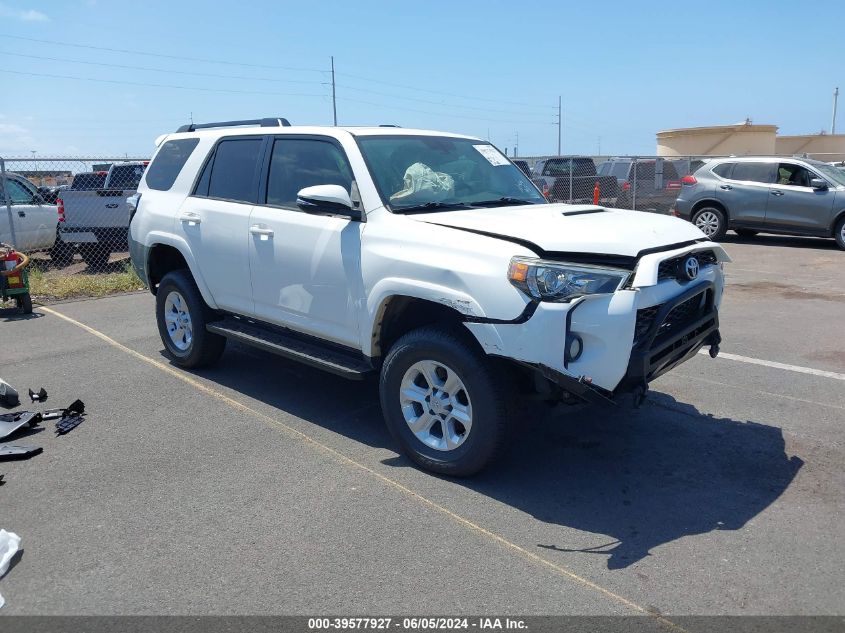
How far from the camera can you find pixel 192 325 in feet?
20.9

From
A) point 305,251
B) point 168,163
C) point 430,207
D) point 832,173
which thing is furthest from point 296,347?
point 832,173

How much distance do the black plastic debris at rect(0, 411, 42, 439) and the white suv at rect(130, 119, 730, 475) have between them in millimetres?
1436

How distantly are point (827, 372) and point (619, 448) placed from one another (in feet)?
8.88

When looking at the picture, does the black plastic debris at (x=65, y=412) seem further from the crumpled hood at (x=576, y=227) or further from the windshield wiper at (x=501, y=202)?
the windshield wiper at (x=501, y=202)

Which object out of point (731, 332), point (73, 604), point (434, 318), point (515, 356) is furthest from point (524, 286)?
point (731, 332)

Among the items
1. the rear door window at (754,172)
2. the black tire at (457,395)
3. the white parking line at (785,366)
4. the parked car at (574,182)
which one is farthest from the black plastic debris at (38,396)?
the rear door window at (754,172)

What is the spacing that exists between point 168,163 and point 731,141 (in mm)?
31067

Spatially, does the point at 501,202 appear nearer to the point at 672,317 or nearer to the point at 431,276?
the point at 431,276

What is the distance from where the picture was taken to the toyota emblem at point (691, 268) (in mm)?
4215

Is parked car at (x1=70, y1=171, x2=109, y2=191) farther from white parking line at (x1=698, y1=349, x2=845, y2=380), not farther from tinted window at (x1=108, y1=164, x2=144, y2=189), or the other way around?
white parking line at (x1=698, y1=349, x2=845, y2=380)

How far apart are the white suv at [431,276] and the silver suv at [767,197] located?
10.5 meters

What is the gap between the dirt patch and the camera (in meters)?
9.80

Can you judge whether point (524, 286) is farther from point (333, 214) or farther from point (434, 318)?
point (333, 214)

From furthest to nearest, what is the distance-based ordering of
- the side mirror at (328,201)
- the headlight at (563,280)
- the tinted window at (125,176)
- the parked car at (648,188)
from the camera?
the parked car at (648,188) < the tinted window at (125,176) < the side mirror at (328,201) < the headlight at (563,280)
